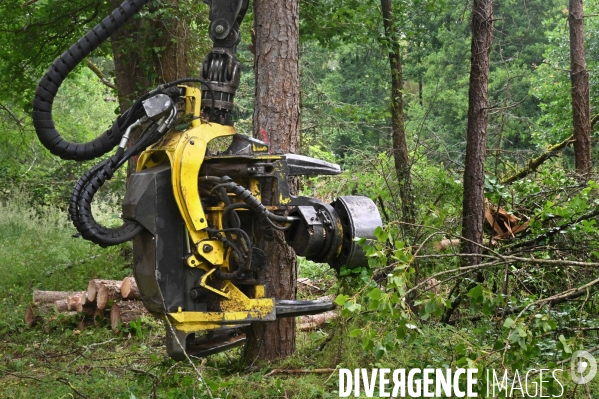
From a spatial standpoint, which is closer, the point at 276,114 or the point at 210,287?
the point at 210,287

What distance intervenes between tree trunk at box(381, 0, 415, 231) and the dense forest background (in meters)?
0.08

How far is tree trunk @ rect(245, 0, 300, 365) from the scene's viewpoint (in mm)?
5957

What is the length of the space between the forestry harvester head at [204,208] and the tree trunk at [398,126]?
2.71m

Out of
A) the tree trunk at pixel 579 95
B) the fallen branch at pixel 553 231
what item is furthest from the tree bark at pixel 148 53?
the tree trunk at pixel 579 95

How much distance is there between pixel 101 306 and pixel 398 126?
14.5 feet

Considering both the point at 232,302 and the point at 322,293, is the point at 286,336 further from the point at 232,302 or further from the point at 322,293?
the point at 322,293

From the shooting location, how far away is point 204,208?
17.0 feet

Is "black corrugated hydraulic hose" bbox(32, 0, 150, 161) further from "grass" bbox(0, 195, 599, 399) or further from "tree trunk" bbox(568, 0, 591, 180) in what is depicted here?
"tree trunk" bbox(568, 0, 591, 180)

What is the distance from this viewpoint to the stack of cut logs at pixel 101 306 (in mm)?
8172

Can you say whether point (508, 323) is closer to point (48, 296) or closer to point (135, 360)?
point (135, 360)

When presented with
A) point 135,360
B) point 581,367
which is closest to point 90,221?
point 135,360

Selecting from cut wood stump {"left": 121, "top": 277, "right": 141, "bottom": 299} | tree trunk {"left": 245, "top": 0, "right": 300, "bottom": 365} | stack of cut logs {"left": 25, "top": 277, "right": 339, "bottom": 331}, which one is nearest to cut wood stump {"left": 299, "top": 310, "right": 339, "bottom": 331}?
stack of cut logs {"left": 25, "top": 277, "right": 339, "bottom": 331}

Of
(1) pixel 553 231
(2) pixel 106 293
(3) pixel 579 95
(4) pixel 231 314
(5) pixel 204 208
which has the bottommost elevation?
(2) pixel 106 293

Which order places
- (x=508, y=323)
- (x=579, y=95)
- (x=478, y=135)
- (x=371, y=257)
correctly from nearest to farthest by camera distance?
(x=508, y=323), (x=371, y=257), (x=478, y=135), (x=579, y=95)
